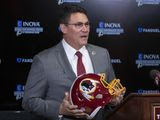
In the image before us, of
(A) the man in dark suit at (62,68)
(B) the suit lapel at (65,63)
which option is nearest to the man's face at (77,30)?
(A) the man in dark suit at (62,68)

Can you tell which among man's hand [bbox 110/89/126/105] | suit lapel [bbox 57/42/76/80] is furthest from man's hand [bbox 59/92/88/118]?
suit lapel [bbox 57/42/76/80]

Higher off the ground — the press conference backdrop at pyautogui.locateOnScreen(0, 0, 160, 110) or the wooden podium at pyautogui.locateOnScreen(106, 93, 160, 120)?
the press conference backdrop at pyautogui.locateOnScreen(0, 0, 160, 110)

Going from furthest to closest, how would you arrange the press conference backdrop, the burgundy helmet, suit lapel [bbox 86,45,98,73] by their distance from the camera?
1. the press conference backdrop
2. suit lapel [bbox 86,45,98,73]
3. the burgundy helmet

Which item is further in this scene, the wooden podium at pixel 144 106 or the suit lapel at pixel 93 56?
the suit lapel at pixel 93 56

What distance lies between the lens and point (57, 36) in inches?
159

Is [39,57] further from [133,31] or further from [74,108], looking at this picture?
[133,31]

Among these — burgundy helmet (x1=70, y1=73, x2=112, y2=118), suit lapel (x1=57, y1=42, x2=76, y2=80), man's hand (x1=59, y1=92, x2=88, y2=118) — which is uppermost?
suit lapel (x1=57, y1=42, x2=76, y2=80)

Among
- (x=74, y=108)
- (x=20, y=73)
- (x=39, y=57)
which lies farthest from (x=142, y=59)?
(x=74, y=108)

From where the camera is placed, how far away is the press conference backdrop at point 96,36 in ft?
13.1

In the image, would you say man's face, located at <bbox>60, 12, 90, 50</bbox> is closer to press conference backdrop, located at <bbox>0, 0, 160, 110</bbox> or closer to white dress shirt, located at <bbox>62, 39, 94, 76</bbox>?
white dress shirt, located at <bbox>62, 39, 94, 76</bbox>

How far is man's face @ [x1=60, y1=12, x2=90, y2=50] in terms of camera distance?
2846mm

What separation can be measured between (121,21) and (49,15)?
74cm

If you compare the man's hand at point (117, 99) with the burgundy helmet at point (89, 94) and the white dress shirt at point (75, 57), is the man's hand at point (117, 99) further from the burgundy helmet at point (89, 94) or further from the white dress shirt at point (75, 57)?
the white dress shirt at point (75, 57)

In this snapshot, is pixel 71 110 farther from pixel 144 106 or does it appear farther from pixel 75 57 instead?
pixel 75 57
